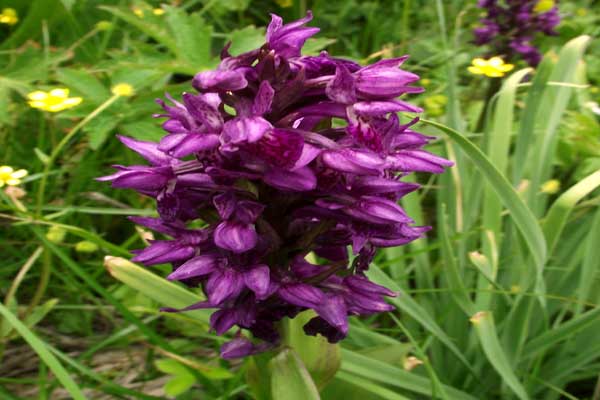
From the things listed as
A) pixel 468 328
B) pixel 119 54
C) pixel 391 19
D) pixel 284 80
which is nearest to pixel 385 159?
pixel 284 80

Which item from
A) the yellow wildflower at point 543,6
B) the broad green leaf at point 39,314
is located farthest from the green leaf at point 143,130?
the yellow wildflower at point 543,6

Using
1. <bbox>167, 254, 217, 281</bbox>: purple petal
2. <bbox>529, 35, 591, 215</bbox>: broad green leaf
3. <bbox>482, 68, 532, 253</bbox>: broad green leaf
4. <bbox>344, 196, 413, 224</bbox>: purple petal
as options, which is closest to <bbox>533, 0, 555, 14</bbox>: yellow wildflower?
<bbox>529, 35, 591, 215</bbox>: broad green leaf

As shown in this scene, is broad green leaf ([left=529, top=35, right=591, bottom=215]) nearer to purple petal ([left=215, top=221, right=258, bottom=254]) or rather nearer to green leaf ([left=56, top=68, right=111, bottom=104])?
purple petal ([left=215, top=221, right=258, bottom=254])

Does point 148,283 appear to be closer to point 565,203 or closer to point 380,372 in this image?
point 380,372

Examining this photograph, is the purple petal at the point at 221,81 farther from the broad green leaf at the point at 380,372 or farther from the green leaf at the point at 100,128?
the green leaf at the point at 100,128

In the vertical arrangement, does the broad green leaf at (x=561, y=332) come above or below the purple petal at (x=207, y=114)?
below

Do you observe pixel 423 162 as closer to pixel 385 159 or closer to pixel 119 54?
pixel 385 159

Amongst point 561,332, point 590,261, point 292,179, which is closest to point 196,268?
point 292,179
